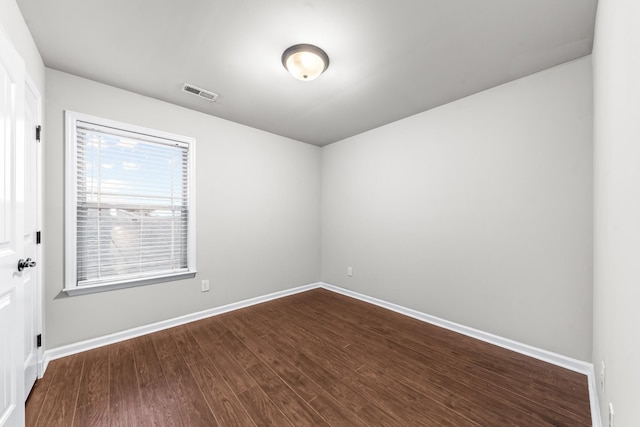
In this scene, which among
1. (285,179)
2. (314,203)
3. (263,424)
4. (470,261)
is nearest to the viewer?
(263,424)

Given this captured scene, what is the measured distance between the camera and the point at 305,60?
1949 mm

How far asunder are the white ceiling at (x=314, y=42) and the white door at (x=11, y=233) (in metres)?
0.69

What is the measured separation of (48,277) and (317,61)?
2.90m

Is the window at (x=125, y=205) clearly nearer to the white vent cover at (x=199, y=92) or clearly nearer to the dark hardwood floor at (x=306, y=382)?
the white vent cover at (x=199, y=92)

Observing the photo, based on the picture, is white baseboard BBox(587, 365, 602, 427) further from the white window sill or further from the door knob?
the white window sill

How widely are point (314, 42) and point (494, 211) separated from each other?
222 cm

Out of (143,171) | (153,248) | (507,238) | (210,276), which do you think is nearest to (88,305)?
(153,248)

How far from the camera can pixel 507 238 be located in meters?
2.38

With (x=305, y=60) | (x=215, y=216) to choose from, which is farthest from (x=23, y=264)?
(x=305, y=60)

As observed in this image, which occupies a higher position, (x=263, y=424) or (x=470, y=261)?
(x=470, y=261)

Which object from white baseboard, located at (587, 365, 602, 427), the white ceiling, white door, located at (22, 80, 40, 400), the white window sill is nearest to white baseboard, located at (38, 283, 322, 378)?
white door, located at (22, 80, 40, 400)

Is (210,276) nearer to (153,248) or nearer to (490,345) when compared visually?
(153,248)

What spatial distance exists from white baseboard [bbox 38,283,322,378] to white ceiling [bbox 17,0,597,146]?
95.9 inches

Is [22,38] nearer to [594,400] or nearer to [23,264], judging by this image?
[23,264]
